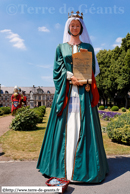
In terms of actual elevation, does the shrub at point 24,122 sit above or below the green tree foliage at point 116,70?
below

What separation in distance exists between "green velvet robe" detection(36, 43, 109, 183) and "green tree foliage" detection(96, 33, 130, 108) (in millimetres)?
25215

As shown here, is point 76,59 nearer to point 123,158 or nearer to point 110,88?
point 123,158

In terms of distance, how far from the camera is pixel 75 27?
389 cm

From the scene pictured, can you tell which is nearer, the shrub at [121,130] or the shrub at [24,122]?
the shrub at [121,130]

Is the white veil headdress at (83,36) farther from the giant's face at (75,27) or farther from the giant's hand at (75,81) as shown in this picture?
the giant's hand at (75,81)

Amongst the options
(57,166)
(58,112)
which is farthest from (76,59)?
(57,166)

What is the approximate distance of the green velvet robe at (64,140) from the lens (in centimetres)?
338

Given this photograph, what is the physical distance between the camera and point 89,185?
10.9 ft

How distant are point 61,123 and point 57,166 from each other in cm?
86

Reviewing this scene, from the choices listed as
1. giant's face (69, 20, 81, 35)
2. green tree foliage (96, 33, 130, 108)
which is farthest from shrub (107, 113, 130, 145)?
green tree foliage (96, 33, 130, 108)

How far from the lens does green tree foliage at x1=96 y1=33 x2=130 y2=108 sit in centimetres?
2980

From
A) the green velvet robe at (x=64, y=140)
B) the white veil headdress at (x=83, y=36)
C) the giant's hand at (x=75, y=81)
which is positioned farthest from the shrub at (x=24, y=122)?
the giant's hand at (x=75, y=81)

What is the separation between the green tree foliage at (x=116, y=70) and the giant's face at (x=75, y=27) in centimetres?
2475

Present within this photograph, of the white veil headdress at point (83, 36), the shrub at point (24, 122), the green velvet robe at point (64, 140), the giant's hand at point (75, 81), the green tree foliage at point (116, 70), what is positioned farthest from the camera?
the green tree foliage at point (116, 70)
